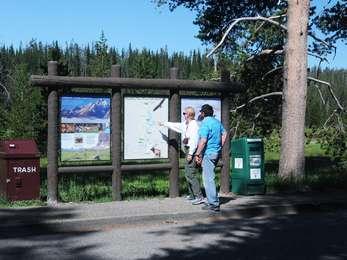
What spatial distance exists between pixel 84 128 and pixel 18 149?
1281 millimetres

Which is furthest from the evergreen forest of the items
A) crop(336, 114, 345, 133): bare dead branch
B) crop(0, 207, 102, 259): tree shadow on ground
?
crop(0, 207, 102, 259): tree shadow on ground

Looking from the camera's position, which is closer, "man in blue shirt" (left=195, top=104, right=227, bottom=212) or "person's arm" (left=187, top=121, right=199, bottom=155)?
"man in blue shirt" (left=195, top=104, right=227, bottom=212)

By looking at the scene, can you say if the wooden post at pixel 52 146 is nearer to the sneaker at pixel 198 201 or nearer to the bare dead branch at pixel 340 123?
the sneaker at pixel 198 201

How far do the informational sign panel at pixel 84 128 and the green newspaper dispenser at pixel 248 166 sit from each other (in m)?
2.85

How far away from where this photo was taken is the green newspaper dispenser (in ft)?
42.7

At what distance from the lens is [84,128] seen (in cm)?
1181

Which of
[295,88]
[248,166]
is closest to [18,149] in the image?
[248,166]

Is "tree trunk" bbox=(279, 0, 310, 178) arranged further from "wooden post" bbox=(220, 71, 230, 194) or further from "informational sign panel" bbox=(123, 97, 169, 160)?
"informational sign panel" bbox=(123, 97, 169, 160)

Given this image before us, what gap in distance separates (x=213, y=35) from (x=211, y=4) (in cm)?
113

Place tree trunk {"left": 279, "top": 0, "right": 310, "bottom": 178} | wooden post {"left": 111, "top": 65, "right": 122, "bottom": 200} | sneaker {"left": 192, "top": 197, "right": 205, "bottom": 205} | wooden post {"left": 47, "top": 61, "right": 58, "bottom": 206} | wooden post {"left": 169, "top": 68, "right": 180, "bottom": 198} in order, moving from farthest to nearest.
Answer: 1. tree trunk {"left": 279, "top": 0, "right": 310, "bottom": 178}
2. wooden post {"left": 169, "top": 68, "right": 180, "bottom": 198}
3. wooden post {"left": 111, "top": 65, "right": 122, "bottom": 200}
4. sneaker {"left": 192, "top": 197, "right": 205, "bottom": 205}
5. wooden post {"left": 47, "top": 61, "right": 58, "bottom": 206}

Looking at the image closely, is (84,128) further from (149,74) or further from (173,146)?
(149,74)

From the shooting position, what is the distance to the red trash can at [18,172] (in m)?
11.1

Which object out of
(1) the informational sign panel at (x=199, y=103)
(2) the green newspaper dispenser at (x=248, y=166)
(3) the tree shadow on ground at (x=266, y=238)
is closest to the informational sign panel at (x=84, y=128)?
(1) the informational sign panel at (x=199, y=103)

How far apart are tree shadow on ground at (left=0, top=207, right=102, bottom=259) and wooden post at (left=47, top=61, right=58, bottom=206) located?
0.63 m
